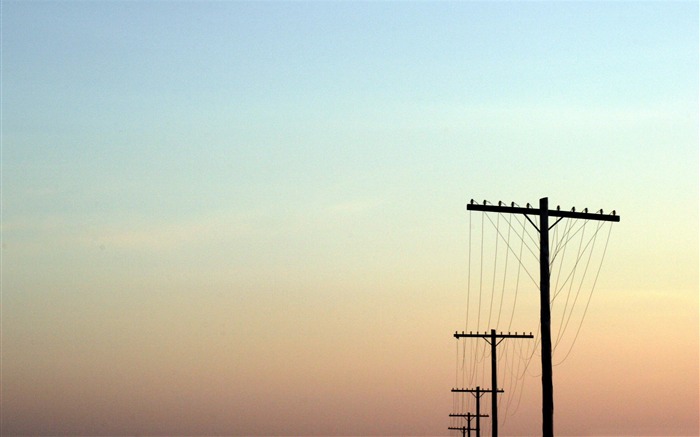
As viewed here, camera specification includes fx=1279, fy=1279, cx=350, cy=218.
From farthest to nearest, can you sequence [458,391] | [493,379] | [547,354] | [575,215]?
[458,391], [493,379], [575,215], [547,354]

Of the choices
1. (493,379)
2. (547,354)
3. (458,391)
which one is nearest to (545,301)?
(547,354)

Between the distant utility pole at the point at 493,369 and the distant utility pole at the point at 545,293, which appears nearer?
the distant utility pole at the point at 545,293

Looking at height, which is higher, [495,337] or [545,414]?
[495,337]

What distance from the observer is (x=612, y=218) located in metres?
35.0

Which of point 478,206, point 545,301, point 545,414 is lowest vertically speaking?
point 545,414

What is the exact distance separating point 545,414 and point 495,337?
30739 millimetres

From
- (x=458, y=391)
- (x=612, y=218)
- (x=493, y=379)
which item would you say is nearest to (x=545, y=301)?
(x=612, y=218)

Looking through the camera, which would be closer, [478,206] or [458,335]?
[478,206]

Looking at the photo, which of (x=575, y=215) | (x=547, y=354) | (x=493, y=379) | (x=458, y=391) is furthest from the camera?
(x=458, y=391)

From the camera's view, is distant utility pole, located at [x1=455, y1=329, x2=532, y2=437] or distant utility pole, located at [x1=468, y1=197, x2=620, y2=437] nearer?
distant utility pole, located at [x1=468, y1=197, x2=620, y2=437]

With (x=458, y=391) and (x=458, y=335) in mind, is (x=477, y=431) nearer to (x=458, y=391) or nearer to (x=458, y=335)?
(x=458, y=391)

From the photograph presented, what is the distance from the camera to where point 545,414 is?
103 ft

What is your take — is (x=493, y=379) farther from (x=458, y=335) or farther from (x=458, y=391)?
(x=458, y=391)

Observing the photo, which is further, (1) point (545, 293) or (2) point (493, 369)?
(2) point (493, 369)
